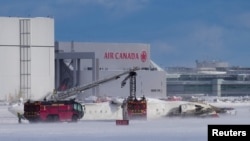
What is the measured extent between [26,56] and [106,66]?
20078 millimetres

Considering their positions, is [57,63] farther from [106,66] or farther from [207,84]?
[207,84]

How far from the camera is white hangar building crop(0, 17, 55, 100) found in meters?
103

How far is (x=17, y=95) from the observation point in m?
105

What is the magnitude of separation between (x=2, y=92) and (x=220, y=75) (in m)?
91.8

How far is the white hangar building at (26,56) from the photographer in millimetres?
103188

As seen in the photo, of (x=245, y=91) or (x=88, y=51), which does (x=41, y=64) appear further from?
(x=245, y=91)

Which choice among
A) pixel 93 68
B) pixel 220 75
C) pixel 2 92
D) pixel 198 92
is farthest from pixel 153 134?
pixel 220 75

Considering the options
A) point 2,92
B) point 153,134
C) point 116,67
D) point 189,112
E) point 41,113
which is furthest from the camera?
point 116,67

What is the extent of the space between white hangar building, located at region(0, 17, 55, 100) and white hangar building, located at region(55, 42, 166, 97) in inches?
243

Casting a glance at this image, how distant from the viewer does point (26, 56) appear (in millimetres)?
104750

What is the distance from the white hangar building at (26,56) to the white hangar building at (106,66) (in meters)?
6.17

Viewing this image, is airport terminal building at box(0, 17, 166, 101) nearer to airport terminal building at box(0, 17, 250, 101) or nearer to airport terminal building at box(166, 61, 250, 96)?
airport terminal building at box(0, 17, 250, 101)

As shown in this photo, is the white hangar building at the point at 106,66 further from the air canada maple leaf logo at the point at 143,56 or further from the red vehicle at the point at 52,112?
the red vehicle at the point at 52,112

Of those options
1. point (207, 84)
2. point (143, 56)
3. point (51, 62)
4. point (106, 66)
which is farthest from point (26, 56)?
point (207, 84)
